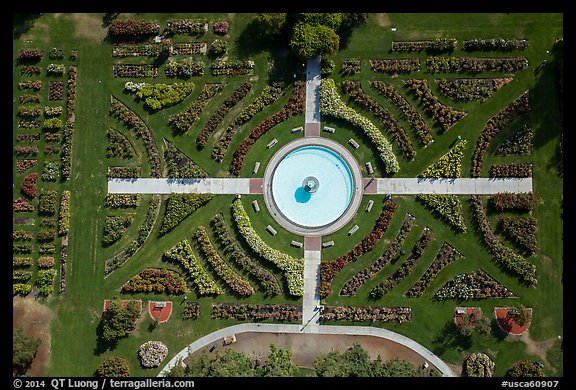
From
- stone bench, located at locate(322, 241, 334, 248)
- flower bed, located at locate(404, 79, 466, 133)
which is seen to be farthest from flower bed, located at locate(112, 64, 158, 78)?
flower bed, located at locate(404, 79, 466, 133)

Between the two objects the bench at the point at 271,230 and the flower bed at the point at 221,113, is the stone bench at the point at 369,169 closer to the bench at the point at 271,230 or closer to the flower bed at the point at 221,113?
the bench at the point at 271,230

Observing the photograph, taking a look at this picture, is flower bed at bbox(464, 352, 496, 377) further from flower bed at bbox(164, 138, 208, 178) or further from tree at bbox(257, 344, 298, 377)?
flower bed at bbox(164, 138, 208, 178)

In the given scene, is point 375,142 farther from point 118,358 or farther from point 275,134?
point 118,358

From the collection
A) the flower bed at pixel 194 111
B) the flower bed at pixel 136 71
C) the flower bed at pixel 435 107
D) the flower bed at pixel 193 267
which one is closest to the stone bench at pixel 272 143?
the flower bed at pixel 194 111

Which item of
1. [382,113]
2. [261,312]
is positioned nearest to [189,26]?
[382,113]

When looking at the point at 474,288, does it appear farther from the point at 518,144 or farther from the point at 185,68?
the point at 185,68

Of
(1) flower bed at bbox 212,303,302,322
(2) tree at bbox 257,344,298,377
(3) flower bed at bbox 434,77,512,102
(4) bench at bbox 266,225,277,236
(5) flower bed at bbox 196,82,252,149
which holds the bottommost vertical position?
(2) tree at bbox 257,344,298,377
